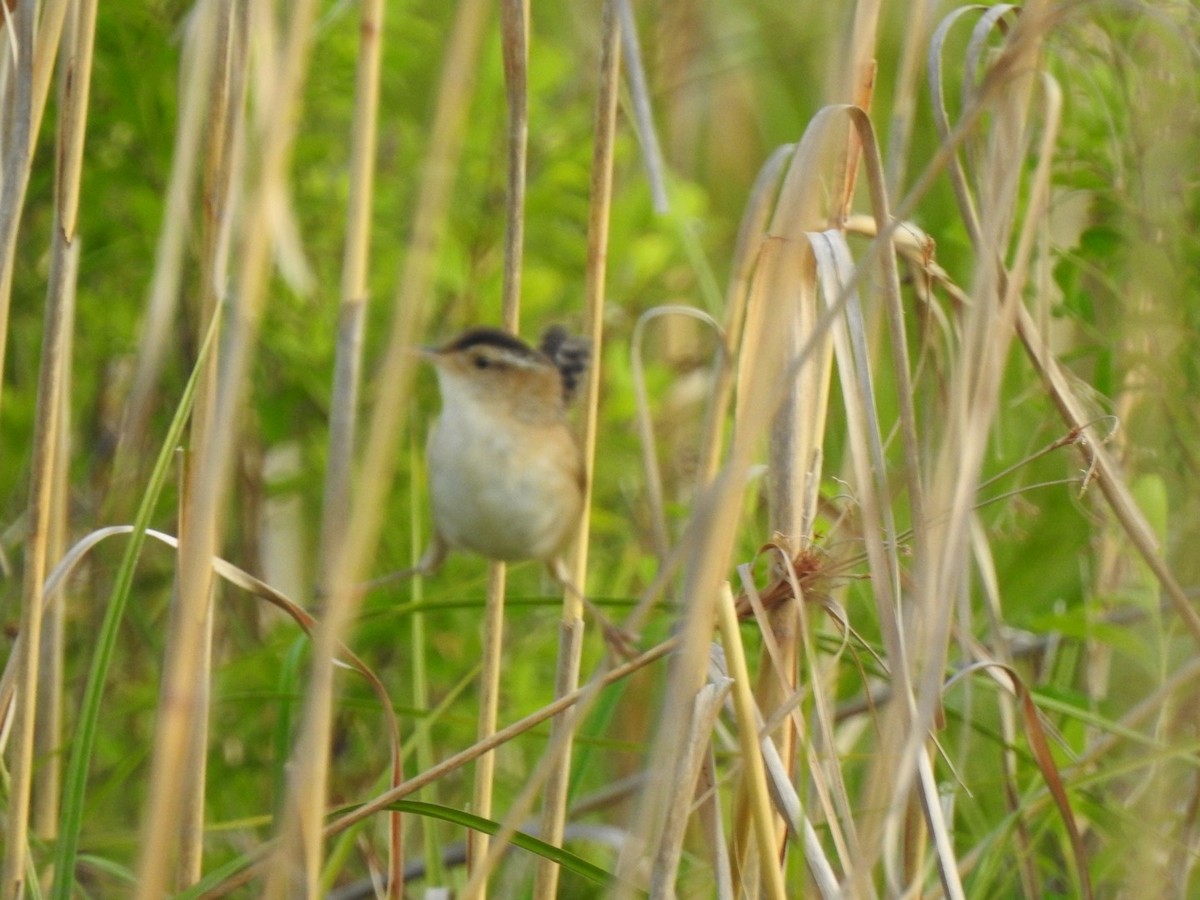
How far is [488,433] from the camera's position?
7.62ft

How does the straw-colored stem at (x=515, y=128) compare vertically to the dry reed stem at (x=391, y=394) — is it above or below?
above

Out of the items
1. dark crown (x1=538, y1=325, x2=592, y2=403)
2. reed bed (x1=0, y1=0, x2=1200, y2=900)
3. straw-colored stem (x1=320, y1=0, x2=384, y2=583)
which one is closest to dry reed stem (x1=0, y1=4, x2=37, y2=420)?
reed bed (x1=0, y1=0, x2=1200, y2=900)

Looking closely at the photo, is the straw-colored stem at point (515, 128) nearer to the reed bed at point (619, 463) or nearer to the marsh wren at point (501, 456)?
the reed bed at point (619, 463)

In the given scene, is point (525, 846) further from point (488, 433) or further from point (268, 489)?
point (268, 489)

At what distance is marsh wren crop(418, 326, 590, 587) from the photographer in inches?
87.0

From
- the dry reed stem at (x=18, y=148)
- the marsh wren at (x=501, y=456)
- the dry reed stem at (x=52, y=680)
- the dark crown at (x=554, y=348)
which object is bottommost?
the dry reed stem at (x=52, y=680)

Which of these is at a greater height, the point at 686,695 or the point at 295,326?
the point at 295,326

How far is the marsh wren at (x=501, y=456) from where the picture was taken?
87.0 inches

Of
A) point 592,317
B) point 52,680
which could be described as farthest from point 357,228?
point 52,680

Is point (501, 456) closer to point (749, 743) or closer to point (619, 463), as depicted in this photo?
point (619, 463)

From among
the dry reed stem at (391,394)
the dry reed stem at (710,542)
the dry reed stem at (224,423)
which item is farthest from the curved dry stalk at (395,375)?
the dry reed stem at (710,542)

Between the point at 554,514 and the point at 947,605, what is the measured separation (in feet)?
3.56

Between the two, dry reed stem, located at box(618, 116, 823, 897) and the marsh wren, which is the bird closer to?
the marsh wren

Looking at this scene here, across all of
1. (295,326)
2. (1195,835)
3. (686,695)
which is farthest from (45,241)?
(1195,835)
